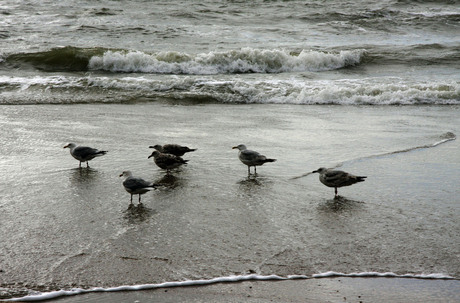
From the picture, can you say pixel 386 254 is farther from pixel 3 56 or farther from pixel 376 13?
pixel 376 13

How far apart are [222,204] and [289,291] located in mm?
2265

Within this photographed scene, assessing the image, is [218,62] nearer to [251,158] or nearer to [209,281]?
[251,158]

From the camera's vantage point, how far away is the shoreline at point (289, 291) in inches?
179

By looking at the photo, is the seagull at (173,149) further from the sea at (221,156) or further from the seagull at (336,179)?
the seagull at (336,179)

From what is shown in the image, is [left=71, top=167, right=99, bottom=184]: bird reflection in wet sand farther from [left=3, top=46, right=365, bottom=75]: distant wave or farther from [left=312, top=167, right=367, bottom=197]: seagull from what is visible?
[left=3, top=46, right=365, bottom=75]: distant wave

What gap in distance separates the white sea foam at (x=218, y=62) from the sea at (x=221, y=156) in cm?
6

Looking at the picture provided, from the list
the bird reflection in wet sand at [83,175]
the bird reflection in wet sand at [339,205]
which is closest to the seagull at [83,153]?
the bird reflection in wet sand at [83,175]

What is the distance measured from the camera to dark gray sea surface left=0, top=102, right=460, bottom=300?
5141 millimetres

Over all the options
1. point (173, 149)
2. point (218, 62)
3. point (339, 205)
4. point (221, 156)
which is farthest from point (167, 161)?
point (218, 62)

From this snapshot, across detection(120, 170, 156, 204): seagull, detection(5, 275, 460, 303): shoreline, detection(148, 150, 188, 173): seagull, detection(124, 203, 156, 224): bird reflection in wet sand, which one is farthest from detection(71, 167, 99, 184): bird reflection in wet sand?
Answer: detection(5, 275, 460, 303): shoreline

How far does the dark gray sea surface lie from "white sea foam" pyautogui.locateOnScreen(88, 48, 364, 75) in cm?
701

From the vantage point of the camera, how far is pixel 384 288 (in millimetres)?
4770

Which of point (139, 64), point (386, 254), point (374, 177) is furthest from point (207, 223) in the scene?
point (139, 64)

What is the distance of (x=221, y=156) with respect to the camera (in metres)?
9.02
